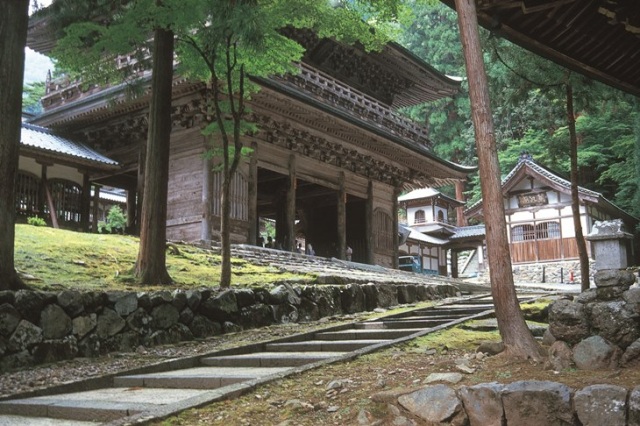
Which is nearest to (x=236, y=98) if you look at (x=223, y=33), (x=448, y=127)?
(x=223, y=33)

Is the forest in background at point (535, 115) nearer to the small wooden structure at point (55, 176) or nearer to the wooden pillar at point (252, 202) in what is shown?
the wooden pillar at point (252, 202)

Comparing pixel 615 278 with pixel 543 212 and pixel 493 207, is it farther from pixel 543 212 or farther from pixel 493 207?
pixel 543 212

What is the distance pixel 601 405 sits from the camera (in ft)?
10.3

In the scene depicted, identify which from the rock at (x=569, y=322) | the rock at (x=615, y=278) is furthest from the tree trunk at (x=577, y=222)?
the rock at (x=569, y=322)

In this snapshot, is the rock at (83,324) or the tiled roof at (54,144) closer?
the rock at (83,324)

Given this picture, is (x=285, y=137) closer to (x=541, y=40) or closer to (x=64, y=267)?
(x=64, y=267)

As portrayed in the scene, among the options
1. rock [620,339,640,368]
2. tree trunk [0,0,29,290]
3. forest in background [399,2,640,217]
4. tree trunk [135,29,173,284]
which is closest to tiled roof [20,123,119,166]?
tree trunk [135,29,173,284]

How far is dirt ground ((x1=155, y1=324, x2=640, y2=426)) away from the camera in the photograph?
146 inches

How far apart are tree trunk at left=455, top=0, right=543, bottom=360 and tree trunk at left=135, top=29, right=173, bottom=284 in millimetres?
6103

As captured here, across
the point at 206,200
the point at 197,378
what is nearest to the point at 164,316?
the point at 197,378

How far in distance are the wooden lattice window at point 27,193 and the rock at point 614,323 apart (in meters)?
15.2

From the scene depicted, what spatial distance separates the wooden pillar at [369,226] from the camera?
23.0 meters

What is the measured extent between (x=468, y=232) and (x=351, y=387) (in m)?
35.8

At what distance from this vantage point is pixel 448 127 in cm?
4988
